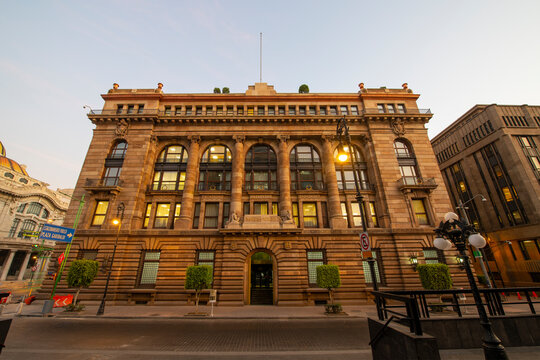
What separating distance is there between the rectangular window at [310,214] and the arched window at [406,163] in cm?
1082

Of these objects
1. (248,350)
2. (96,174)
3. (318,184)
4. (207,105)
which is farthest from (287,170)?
(96,174)

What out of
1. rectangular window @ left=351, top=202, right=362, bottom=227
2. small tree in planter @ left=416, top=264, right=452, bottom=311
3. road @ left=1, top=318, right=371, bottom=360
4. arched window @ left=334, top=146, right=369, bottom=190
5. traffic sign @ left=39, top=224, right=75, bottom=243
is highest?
arched window @ left=334, top=146, right=369, bottom=190

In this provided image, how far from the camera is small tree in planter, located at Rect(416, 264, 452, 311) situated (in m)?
16.8

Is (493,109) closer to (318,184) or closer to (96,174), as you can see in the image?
(318,184)

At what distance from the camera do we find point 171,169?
26.0 m

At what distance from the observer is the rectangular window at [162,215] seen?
76.8ft

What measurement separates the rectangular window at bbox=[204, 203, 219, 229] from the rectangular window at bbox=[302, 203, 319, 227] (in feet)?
32.9

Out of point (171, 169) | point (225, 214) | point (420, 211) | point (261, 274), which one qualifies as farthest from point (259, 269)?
point (420, 211)

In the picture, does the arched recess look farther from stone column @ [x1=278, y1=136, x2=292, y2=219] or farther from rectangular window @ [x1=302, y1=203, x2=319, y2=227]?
rectangular window @ [x1=302, y1=203, x2=319, y2=227]

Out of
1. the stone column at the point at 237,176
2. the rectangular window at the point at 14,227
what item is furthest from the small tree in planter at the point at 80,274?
the rectangular window at the point at 14,227

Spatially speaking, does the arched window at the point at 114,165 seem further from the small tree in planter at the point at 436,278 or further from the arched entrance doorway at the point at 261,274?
the small tree in planter at the point at 436,278

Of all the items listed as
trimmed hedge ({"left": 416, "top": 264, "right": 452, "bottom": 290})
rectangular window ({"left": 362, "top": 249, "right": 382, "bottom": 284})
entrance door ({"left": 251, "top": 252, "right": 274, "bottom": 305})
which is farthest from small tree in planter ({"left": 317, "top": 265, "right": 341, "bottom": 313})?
trimmed hedge ({"left": 416, "top": 264, "right": 452, "bottom": 290})

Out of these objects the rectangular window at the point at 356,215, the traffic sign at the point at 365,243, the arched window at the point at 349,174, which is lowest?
the traffic sign at the point at 365,243

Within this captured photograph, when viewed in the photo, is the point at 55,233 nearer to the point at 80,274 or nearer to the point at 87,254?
the point at 80,274
